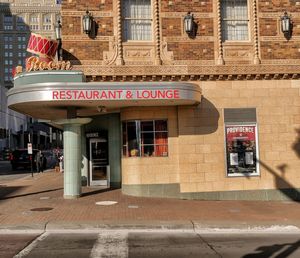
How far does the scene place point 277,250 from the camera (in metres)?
8.71

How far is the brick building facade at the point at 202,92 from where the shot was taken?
16.1 m

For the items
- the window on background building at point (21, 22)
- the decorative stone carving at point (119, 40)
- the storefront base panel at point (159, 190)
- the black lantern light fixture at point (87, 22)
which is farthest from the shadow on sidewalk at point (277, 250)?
the window on background building at point (21, 22)

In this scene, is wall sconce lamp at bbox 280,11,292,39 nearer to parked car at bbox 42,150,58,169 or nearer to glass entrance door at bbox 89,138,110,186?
glass entrance door at bbox 89,138,110,186

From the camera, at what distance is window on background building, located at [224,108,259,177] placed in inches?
643

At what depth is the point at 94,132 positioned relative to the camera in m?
19.6

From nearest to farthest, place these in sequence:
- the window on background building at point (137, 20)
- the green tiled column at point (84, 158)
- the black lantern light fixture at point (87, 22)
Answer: the black lantern light fixture at point (87, 22), the window on background building at point (137, 20), the green tiled column at point (84, 158)

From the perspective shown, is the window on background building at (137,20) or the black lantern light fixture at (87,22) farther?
the window on background building at (137,20)

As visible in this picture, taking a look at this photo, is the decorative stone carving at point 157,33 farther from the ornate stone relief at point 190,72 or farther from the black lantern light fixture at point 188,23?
the black lantern light fixture at point 188,23

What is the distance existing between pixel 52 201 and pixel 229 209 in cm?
587

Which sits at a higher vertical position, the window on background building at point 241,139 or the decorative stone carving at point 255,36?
the decorative stone carving at point 255,36

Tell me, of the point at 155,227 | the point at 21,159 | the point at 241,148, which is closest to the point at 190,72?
the point at 241,148

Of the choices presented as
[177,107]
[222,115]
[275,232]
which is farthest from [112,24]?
[275,232]

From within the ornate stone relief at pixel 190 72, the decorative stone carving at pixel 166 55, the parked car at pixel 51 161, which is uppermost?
the decorative stone carving at pixel 166 55

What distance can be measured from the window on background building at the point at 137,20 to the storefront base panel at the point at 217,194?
5.36 m
